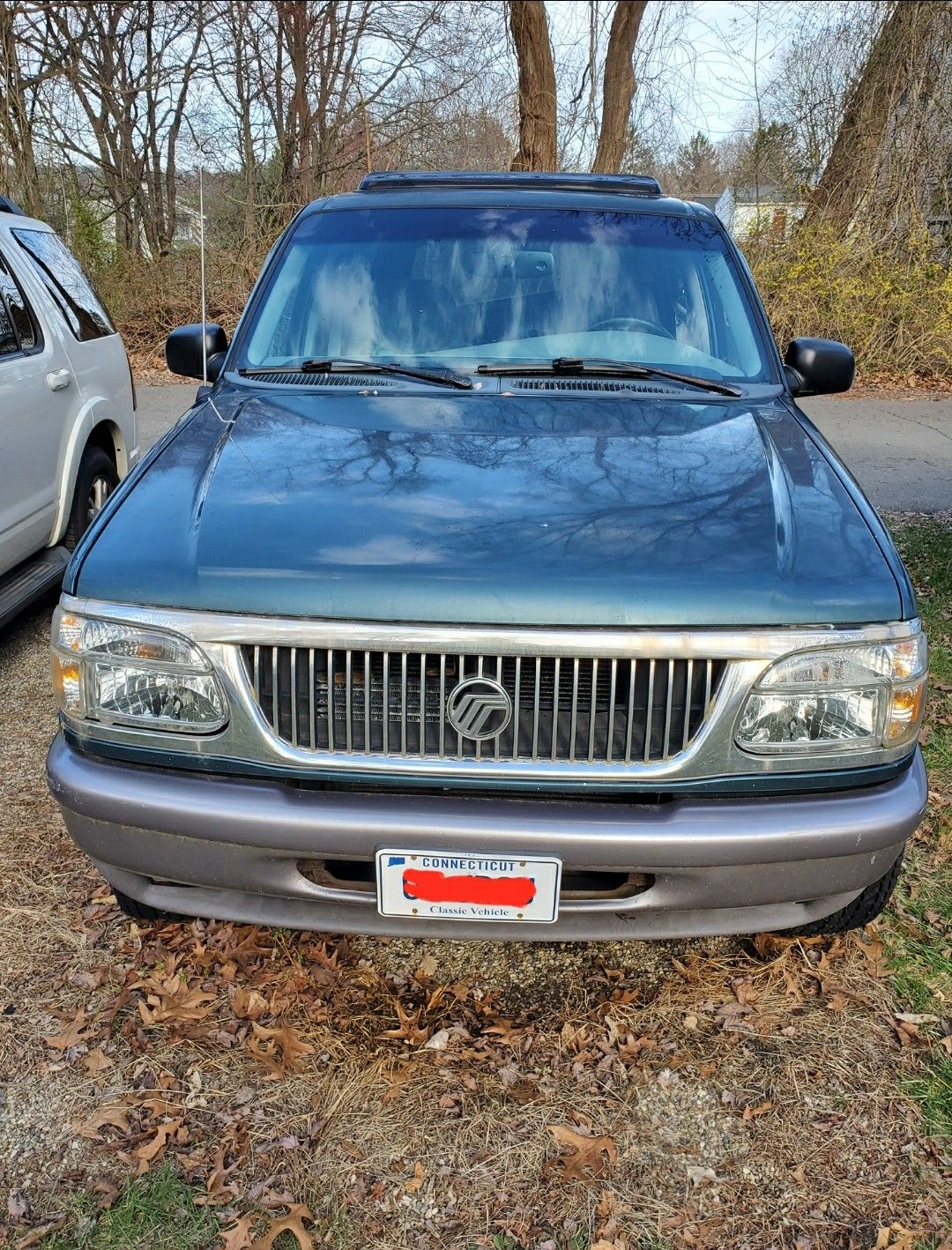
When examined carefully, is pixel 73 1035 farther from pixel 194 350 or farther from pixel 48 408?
pixel 48 408

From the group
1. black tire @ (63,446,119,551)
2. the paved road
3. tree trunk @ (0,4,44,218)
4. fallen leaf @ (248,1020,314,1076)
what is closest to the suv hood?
fallen leaf @ (248,1020,314,1076)

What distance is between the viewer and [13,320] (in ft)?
14.6

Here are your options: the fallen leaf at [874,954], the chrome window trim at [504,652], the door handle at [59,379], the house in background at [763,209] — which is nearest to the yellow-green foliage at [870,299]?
the house in background at [763,209]

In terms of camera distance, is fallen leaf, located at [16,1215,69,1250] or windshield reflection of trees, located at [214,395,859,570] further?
windshield reflection of trees, located at [214,395,859,570]

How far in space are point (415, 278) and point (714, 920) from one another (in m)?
2.23

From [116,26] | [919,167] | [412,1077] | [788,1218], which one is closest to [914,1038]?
[788,1218]

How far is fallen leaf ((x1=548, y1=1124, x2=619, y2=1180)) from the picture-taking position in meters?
2.14

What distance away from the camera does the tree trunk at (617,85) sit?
1335 centimetres

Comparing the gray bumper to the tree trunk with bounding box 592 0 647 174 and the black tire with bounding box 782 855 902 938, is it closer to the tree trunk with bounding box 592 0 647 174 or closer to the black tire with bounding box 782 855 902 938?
the black tire with bounding box 782 855 902 938

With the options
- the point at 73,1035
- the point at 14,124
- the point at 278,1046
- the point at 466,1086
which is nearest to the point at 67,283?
the point at 73,1035

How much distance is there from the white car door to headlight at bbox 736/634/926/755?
3.28 metres

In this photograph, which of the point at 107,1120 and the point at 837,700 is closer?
the point at 837,700

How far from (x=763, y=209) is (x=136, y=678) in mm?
13591

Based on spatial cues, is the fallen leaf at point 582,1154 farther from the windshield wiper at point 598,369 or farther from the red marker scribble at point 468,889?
the windshield wiper at point 598,369
